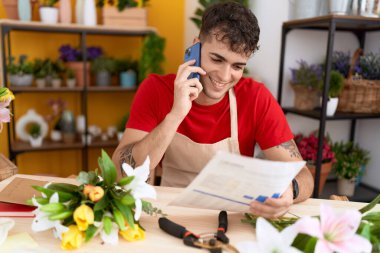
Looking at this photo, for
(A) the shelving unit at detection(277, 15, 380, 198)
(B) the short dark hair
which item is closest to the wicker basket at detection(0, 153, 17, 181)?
(B) the short dark hair

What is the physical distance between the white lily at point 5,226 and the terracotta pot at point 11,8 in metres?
2.42

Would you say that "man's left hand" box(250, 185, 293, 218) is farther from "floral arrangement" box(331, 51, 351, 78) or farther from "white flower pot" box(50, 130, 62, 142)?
"white flower pot" box(50, 130, 62, 142)

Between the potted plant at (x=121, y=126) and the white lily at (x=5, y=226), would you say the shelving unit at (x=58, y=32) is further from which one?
the white lily at (x=5, y=226)

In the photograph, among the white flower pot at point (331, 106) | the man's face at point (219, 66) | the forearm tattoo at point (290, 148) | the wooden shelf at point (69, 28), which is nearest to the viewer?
the man's face at point (219, 66)

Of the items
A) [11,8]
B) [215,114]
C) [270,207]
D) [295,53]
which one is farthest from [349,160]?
[11,8]

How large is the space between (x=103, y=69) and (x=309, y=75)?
160 cm

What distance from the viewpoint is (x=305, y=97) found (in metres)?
2.67

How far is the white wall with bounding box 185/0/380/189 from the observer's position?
2.74 m

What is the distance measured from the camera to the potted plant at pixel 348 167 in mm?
2693

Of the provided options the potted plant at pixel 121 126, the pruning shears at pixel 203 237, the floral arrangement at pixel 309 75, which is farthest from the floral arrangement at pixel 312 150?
the pruning shears at pixel 203 237

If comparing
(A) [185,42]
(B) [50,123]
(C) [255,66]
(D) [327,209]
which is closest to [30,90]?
(B) [50,123]

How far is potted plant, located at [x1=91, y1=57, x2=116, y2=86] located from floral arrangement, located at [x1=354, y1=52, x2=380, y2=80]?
1.83 metres

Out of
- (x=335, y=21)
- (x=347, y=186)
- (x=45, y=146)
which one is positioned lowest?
(x=347, y=186)

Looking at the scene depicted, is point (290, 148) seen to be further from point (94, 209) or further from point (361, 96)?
point (361, 96)
